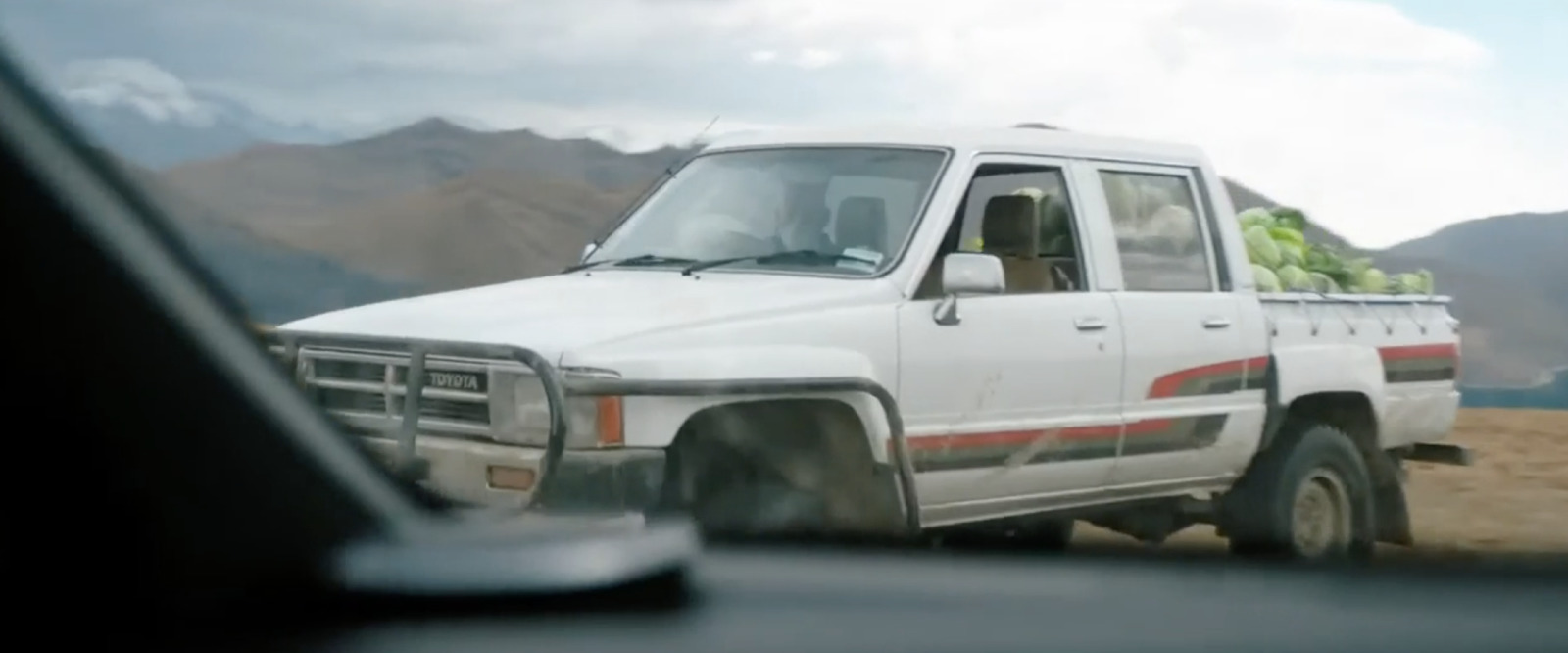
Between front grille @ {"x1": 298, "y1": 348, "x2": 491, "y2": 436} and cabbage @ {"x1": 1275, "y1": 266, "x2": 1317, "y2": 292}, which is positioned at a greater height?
cabbage @ {"x1": 1275, "y1": 266, "x2": 1317, "y2": 292}

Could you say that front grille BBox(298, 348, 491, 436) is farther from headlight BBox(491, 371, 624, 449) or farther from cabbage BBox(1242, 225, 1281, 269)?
cabbage BBox(1242, 225, 1281, 269)

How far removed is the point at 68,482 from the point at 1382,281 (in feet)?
22.5

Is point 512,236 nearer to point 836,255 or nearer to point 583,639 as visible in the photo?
point 836,255

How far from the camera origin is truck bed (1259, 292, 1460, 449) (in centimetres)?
682

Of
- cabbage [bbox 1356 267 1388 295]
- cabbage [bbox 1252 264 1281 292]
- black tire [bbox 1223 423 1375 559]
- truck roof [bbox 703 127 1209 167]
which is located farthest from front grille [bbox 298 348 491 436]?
cabbage [bbox 1356 267 1388 295]

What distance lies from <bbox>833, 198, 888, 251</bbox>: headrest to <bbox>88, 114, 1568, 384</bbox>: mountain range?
0.67 metres

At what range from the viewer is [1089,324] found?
237 inches

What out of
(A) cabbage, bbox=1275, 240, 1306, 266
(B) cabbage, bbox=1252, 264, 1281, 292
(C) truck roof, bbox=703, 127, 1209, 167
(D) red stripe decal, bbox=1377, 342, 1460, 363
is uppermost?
(C) truck roof, bbox=703, 127, 1209, 167

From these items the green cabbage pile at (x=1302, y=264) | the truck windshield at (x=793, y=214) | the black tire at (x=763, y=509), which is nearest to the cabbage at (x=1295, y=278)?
the green cabbage pile at (x=1302, y=264)

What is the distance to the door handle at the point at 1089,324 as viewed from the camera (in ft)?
19.7

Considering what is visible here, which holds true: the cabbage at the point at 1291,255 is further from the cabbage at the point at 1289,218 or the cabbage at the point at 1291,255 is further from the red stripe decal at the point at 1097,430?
the red stripe decal at the point at 1097,430

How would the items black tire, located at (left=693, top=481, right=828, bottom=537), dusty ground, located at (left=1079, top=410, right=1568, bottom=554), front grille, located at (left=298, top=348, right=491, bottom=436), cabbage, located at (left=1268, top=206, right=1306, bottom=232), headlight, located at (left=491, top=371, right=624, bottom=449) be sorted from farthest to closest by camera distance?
cabbage, located at (left=1268, top=206, right=1306, bottom=232) < dusty ground, located at (left=1079, top=410, right=1568, bottom=554) < headlight, located at (left=491, top=371, right=624, bottom=449) < black tire, located at (left=693, top=481, right=828, bottom=537) < front grille, located at (left=298, top=348, right=491, bottom=436)

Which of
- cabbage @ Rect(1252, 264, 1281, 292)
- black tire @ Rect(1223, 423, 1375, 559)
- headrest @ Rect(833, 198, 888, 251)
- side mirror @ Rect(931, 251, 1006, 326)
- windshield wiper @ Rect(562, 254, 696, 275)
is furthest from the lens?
cabbage @ Rect(1252, 264, 1281, 292)

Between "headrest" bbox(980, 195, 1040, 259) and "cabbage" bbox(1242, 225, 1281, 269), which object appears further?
"cabbage" bbox(1242, 225, 1281, 269)
